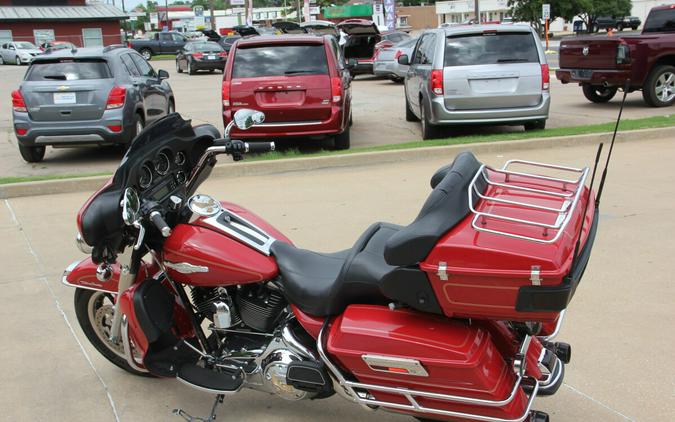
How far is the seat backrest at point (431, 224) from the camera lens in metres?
2.86

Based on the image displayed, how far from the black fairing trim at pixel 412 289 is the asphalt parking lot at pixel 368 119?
27.8ft

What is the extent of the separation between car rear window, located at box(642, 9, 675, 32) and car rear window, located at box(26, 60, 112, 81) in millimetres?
10659

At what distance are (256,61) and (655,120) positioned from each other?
6178mm

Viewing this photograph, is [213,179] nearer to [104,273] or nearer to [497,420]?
[104,273]

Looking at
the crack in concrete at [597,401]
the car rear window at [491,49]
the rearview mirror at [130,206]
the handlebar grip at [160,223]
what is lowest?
the crack in concrete at [597,401]

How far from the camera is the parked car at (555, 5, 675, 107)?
13930 mm

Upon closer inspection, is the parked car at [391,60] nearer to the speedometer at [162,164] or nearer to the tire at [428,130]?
the tire at [428,130]

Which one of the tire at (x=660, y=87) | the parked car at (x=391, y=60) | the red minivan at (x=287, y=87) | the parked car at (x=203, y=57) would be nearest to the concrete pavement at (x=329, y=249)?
the red minivan at (x=287, y=87)

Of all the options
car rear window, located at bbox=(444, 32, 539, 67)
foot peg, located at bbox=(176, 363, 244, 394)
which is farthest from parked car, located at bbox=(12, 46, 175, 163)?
foot peg, located at bbox=(176, 363, 244, 394)

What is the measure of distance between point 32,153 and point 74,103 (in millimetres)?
1291

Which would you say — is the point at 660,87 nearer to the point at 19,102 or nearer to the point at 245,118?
the point at 19,102

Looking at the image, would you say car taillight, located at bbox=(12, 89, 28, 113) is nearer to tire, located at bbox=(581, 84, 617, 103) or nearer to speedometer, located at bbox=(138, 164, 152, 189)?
speedometer, located at bbox=(138, 164, 152, 189)

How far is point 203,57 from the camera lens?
31266 millimetres

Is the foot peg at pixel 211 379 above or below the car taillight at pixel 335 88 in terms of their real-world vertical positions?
below
